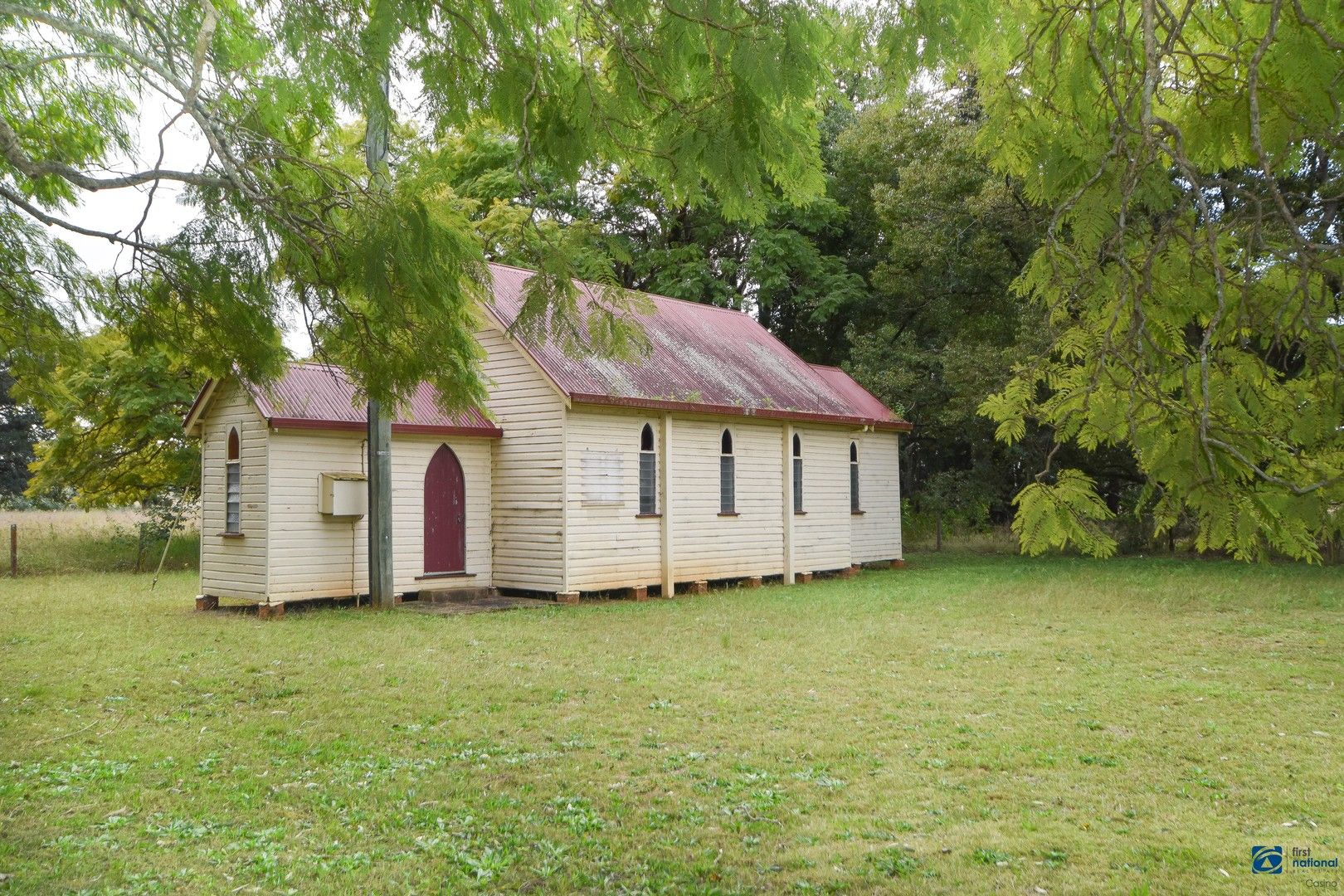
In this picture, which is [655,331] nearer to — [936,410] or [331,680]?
[936,410]

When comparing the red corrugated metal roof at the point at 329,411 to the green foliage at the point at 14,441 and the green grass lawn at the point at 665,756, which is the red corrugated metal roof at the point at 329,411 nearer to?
the green grass lawn at the point at 665,756

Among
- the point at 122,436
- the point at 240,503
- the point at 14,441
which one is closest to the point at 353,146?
Result: the point at 240,503

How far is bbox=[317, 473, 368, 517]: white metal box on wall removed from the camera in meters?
15.8

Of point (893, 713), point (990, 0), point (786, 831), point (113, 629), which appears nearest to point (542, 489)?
point (113, 629)

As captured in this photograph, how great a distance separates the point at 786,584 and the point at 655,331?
586cm

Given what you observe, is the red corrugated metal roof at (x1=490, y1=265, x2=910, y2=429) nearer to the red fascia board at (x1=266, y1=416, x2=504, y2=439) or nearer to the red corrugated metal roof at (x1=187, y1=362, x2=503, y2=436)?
the red fascia board at (x1=266, y1=416, x2=504, y2=439)

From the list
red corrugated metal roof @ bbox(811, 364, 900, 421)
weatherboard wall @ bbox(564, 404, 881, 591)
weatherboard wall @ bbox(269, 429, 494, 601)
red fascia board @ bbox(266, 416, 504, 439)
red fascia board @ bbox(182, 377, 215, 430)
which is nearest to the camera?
red fascia board @ bbox(266, 416, 504, 439)

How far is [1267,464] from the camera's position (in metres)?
3.95

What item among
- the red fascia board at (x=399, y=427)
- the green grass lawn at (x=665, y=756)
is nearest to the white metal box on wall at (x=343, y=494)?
the red fascia board at (x=399, y=427)

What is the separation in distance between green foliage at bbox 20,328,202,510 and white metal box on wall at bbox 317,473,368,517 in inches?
314

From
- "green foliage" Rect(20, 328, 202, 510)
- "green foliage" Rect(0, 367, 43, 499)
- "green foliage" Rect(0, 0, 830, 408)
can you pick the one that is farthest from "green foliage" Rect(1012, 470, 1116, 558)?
"green foliage" Rect(0, 367, 43, 499)

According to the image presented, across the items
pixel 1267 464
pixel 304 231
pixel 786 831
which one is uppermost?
pixel 304 231

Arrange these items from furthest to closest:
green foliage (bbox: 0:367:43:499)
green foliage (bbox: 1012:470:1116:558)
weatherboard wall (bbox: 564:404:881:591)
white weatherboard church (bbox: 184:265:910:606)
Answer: green foliage (bbox: 0:367:43:499), weatherboard wall (bbox: 564:404:881:591), white weatherboard church (bbox: 184:265:910:606), green foliage (bbox: 1012:470:1116:558)

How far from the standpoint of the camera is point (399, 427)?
54.2 ft
